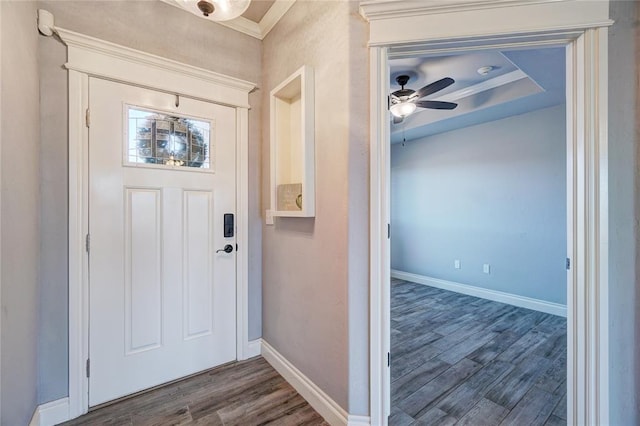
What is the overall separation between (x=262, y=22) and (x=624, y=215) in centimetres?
264

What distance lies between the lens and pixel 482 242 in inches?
156

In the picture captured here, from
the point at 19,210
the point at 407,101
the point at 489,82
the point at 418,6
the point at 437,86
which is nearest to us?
the point at 19,210

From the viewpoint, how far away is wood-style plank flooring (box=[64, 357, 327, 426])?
1635 millimetres

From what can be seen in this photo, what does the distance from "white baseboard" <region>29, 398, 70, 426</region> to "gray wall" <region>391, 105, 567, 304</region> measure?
442 cm

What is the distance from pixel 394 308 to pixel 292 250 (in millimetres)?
2152

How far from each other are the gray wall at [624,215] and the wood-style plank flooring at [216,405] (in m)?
1.52

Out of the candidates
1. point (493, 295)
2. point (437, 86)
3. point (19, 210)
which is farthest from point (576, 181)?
point (493, 295)

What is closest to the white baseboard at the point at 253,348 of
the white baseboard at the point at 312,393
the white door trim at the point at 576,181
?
the white baseboard at the point at 312,393

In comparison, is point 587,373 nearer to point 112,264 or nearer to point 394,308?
point 394,308

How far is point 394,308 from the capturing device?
355 centimetres

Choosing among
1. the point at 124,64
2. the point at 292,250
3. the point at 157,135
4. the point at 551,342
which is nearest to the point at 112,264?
the point at 157,135

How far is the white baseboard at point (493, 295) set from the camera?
330 centimetres

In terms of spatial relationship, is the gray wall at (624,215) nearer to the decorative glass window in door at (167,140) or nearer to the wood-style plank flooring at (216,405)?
the wood-style plank flooring at (216,405)

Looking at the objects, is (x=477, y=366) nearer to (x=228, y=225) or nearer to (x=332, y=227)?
(x=332, y=227)
